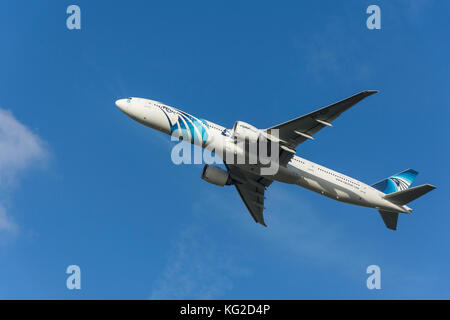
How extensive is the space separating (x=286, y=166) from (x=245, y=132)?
4973 millimetres

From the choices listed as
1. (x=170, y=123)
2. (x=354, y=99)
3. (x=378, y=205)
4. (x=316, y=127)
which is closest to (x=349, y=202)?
(x=378, y=205)

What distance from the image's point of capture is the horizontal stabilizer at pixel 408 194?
122ft

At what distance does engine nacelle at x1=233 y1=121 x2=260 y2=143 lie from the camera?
37094 mm

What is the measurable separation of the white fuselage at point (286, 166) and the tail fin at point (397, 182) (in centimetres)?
284

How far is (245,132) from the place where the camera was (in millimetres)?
37094

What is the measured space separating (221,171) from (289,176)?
7.45 m

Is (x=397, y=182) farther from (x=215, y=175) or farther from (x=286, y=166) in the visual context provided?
(x=215, y=175)

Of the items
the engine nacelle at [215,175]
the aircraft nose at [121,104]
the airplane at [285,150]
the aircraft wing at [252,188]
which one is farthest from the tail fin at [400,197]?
the aircraft nose at [121,104]

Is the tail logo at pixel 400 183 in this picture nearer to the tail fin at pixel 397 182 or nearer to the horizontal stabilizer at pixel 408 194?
the tail fin at pixel 397 182

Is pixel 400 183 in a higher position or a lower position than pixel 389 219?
higher

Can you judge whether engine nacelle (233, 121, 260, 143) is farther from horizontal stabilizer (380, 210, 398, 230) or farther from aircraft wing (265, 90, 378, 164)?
horizontal stabilizer (380, 210, 398, 230)

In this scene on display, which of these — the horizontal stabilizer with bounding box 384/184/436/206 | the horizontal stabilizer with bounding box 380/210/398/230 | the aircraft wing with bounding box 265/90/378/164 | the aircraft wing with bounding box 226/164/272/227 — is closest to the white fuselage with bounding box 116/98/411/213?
the horizontal stabilizer with bounding box 384/184/436/206

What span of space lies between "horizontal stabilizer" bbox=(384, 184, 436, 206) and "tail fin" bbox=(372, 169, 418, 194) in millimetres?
3127

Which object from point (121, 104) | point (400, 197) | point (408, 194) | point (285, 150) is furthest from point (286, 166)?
point (121, 104)
